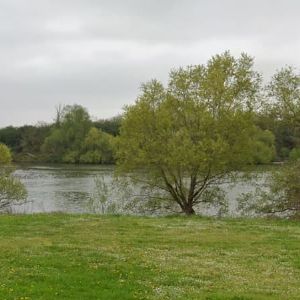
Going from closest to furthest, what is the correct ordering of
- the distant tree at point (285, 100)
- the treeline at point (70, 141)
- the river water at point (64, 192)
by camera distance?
the distant tree at point (285, 100) < the river water at point (64, 192) < the treeline at point (70, 141)

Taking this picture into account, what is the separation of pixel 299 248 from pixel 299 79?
1811 cm

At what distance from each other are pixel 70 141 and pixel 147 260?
8154 centimetres

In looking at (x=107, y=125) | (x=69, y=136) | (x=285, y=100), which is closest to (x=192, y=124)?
(x=285, y=100)

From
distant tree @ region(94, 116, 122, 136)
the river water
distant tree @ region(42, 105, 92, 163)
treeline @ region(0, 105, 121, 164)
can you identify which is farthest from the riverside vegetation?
distant tree @ region(94, 116, 122, 136)

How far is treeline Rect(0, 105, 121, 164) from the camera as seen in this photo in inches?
3430

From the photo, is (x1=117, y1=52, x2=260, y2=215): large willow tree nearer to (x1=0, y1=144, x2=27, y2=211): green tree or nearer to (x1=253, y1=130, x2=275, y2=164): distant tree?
(x1=253, y1=130, x2=275, y2=164): distant tree

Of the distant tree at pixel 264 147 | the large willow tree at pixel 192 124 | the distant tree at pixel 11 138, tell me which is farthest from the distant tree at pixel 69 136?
the large willow tree at pixel 192 124

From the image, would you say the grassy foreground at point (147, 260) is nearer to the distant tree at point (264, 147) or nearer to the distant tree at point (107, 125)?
the distant tree at point (264, 147)

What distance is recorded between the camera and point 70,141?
9488 centimetres

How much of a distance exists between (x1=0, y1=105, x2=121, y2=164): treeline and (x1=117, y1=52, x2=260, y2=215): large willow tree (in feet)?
146

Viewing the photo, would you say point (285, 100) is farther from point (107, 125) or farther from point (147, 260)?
point (107, 125)

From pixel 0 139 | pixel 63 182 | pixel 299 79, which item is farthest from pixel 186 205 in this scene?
pixel 0 139

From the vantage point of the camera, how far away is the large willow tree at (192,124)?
3391 centimetres

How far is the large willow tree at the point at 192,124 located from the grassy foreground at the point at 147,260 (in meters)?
10.5
